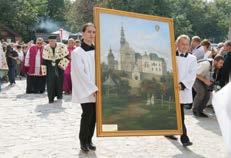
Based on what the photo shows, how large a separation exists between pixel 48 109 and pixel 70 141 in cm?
411

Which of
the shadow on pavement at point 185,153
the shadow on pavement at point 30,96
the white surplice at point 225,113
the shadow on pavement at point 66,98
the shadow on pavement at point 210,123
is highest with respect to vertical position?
the white surplice at point 225,113

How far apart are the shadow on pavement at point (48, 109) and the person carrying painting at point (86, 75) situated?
13.0ft

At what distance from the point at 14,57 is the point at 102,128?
1398 cm

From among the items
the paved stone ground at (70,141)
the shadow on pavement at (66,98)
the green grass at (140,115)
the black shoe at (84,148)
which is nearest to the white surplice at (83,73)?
the green grass at (140,115)

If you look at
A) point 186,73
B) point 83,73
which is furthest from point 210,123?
point 83,73

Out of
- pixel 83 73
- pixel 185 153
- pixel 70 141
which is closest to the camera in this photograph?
pixel 83 73

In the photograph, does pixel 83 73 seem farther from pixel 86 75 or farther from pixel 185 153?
pixel 185 153

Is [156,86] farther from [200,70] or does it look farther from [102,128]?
[200,70]

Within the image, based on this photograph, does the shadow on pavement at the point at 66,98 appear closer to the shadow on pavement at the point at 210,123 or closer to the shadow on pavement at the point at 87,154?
the shadow on pavement at the point at 210,123

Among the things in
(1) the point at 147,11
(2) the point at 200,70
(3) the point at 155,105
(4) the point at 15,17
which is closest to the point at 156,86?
(3) the point at 155,105

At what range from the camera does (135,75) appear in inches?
265

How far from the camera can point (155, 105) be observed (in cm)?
686

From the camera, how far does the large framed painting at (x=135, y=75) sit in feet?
21.2

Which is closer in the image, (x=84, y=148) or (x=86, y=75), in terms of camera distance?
(x=86, y=75)
